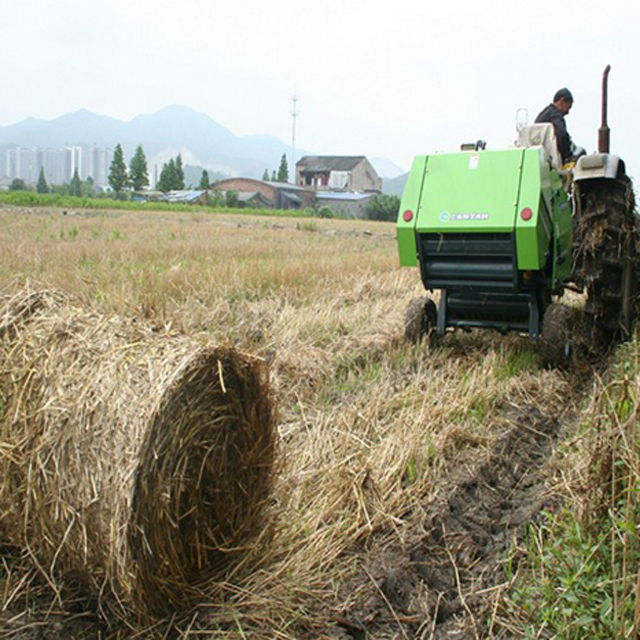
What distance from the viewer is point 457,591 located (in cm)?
308

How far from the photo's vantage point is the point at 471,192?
5766 mm

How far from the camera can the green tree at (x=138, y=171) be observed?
76875mm

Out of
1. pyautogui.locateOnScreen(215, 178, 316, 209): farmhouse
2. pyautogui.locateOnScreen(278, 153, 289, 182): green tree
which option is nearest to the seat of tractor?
pyautogui.locateOnScreen(215, 178, 316, 209): farmhouse

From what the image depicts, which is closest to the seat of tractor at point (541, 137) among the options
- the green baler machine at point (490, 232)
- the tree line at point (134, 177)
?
the green baler machine at point (490, 232)

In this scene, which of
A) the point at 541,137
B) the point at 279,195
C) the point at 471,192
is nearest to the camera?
the point at 471,192

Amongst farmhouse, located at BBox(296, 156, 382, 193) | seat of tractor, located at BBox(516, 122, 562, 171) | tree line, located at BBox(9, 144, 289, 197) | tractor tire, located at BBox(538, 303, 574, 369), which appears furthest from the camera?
farmhouse, located at BBox(296, 156, 382, 193)

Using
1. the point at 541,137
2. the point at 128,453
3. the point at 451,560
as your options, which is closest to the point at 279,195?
the point at 541,137

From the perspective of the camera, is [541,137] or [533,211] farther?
[541,137]

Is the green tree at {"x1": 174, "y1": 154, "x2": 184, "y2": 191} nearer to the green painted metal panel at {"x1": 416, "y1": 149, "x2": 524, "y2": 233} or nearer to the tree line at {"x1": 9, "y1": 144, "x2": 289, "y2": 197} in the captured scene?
the tree line at {"x1": 9, "y1": 144, "x2": 289, "y2": 197}

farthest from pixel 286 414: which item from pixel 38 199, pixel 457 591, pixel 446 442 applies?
pixel 38 199

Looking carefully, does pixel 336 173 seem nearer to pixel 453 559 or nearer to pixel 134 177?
pixel 134 177

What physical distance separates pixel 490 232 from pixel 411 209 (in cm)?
67

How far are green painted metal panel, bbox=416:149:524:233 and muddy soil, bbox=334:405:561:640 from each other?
1.98 metres

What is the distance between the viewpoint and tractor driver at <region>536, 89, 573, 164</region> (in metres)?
6.80
